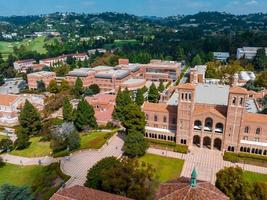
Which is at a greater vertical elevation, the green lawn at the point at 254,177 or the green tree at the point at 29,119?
the green tree at the point at 29,119

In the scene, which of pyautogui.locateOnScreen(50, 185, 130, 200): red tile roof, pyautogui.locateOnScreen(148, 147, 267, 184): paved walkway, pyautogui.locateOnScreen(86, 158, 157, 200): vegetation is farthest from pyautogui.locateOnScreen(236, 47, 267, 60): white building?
pyautogui.locateOnScreen(50, 185, 130, 200): red tile roof

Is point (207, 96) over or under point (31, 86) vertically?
over

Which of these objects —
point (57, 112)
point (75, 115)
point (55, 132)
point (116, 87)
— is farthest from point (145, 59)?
point (55, 132)

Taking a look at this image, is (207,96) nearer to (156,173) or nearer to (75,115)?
(156,173)

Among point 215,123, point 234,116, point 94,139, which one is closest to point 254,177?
point 234,116

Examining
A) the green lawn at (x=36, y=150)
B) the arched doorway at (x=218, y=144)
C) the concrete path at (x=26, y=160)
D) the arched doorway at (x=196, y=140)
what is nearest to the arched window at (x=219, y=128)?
the arched doorway at (x=218, y=144)

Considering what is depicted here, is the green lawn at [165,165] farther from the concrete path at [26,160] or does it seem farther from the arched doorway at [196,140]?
the concrete path at [26,160]
